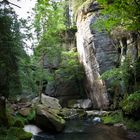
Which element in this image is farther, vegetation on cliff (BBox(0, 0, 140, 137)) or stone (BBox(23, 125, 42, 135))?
stone (BBox(23, 125, 42, 135))

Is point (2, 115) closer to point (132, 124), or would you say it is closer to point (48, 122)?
point (48, 122)

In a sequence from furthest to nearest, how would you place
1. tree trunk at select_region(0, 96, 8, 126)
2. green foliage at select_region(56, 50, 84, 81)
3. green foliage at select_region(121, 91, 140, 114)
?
1. green foliage at select_region(56, 50, 84, 81)
2. green foliage at select_region(121, 91, 140, 114)
3. tree trunk at select_region(0, 96, 8, 126)

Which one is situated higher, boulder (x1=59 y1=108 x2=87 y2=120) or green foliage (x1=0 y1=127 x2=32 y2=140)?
green foliage (x1=0 y1=127 x2=32 y2=140)

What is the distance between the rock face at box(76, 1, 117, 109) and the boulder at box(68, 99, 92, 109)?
1.90ft

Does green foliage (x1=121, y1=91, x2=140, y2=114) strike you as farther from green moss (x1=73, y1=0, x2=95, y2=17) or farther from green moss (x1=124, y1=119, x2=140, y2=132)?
green moss (x1=73, y1=0, x2=95, y2=17)

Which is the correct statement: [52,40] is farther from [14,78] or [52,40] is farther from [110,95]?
[14,78]

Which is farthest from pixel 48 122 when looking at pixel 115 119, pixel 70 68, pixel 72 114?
pixel 70 68

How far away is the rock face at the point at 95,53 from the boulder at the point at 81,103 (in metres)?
0.58

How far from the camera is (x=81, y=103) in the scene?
29.5 metres

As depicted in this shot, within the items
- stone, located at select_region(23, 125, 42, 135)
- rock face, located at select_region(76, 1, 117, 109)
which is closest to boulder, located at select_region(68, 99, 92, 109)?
rock face, located at select_region(76, 1, 117, 109)

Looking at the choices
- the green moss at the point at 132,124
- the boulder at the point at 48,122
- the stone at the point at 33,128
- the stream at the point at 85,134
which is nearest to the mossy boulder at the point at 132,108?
the green moss at the point at 132,124

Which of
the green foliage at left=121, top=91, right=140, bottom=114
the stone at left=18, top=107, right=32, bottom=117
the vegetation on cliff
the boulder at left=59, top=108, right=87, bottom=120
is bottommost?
the boulder at left=59, top=108, right=87, bottom=120

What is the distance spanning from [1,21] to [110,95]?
15052mm

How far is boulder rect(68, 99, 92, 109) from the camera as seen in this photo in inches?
1102
